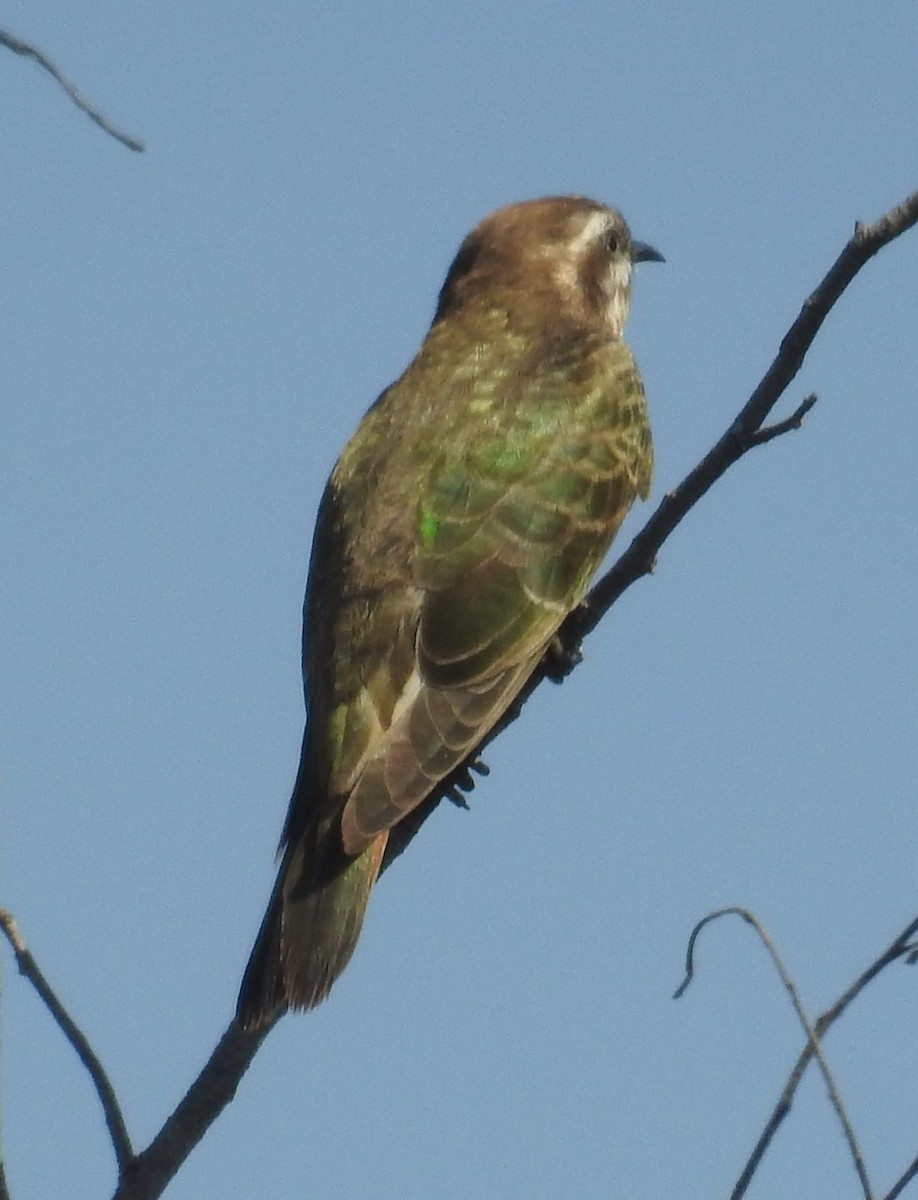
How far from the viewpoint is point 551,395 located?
20.9 ft

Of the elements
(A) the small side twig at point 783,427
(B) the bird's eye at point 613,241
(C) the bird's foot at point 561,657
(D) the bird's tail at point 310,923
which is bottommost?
(D) the bird's tail at point 310,923

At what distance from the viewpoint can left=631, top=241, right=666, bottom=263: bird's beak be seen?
8.07 meters

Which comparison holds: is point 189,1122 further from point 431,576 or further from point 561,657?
point 561,657

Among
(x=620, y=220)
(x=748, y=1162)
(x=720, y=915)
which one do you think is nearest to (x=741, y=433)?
(x=720, y=915)

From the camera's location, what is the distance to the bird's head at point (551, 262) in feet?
24.4

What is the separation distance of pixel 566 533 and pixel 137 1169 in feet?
8.93

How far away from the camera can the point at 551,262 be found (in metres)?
7.54

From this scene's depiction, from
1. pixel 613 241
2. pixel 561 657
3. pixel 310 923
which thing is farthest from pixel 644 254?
pixel 310 923

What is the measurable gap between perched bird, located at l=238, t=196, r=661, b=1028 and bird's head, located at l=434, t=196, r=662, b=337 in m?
0.39

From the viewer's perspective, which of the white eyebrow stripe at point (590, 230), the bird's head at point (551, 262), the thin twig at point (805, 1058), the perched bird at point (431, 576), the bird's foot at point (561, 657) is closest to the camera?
the thin twig at point (805, 1058)

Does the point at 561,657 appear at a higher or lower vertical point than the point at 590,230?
lower

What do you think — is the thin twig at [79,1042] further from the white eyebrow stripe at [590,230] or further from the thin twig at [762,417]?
the white eyebrow stripe at [590,230]

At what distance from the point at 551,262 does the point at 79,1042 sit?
4558 mm

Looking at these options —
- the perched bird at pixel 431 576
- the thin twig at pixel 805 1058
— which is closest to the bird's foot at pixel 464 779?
the perched bird at pixel 431 576
